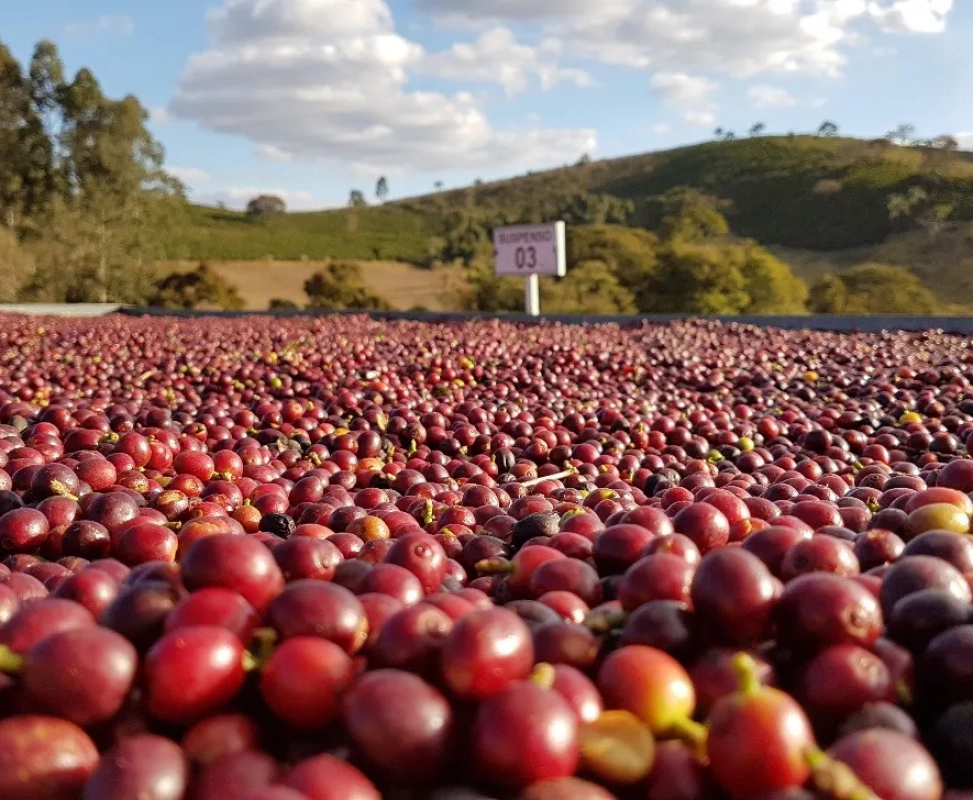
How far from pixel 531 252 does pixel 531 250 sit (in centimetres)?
5

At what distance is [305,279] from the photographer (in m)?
53.8

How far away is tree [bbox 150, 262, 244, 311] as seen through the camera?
37.8m

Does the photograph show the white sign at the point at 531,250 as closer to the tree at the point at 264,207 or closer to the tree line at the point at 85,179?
the tree line at the point at 85,179

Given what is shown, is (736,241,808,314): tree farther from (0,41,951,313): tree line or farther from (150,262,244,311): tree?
(150,262,244,311): tree

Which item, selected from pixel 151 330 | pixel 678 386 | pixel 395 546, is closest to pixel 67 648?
pixel 395 546

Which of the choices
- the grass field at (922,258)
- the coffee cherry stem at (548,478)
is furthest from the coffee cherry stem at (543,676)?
the grass field at (922,258)

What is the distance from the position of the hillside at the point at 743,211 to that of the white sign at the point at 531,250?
1019 inches

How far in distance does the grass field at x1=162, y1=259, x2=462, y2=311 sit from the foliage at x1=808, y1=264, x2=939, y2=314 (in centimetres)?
1684

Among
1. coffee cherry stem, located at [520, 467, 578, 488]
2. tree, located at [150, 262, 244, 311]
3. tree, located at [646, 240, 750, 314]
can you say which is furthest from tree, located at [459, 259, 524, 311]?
coffee cherry stem, located at [520, 467, 578, 488]

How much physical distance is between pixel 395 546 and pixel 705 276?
→ 28072 mm

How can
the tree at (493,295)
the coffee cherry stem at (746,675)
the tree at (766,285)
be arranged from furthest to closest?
the tree at (493,295) → the tree at (766,285) → the coffee cherry stem at (746,675)

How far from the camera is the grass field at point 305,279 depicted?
48.8 metres

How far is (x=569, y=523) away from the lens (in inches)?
113

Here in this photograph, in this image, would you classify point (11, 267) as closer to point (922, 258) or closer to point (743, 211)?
point (922, 258)
